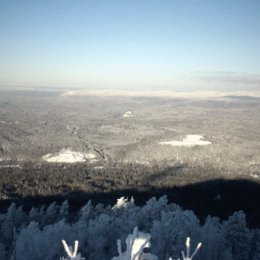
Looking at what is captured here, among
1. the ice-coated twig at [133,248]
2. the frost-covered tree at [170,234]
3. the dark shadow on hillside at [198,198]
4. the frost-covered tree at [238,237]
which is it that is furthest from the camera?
the dark shadow on hillside at [198,198]

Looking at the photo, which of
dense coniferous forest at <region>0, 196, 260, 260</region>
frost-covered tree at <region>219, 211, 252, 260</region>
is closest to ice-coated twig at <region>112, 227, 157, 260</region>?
dense coniferous forest at <region>0, 196, 260, 260</region>

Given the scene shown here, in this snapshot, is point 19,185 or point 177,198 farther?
point 19,185

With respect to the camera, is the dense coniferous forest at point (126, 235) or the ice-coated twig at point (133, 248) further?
the dense coniferous forest at point (126, 235)

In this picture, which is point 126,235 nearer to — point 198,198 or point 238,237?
point 238,237

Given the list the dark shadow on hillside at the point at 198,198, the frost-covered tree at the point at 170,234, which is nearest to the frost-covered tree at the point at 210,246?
the frost-covered tree at the point at 170,234

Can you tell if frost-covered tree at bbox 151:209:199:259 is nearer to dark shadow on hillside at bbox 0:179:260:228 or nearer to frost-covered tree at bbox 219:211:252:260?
frost-covered tree at bbox 219:211:252:260

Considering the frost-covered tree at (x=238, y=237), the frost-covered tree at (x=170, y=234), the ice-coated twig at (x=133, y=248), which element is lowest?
the frost-covered tree at (x=238, y=237)

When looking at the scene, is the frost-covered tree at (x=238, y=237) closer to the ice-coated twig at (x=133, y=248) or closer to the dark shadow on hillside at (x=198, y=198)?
the dark shadow on hillside at (x=198, y=198)

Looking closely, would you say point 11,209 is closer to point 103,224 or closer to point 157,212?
point 103,224

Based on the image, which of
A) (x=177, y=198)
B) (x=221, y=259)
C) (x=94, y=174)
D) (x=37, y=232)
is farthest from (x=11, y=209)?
(x=94, y=174)
